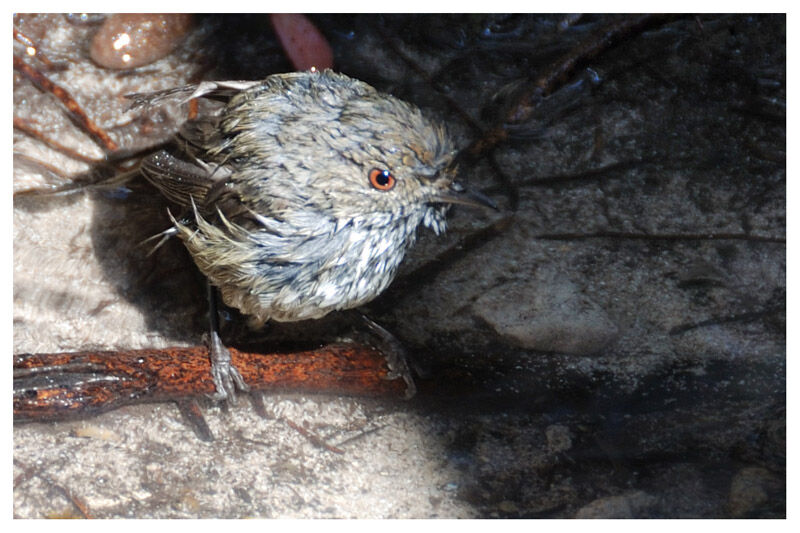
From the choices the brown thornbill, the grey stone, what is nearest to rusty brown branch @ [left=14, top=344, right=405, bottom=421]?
the brown thornbill

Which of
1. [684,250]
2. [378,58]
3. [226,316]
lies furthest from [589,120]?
[226,316]

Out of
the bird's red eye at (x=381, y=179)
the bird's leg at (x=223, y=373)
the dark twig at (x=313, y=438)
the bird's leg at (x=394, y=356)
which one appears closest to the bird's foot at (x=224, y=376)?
the bird's leg at (x=223, y=373)

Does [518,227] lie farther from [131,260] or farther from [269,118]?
[131,260]

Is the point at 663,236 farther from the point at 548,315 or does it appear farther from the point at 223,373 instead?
the point at 223,373

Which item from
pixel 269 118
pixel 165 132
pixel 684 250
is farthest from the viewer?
pixel 165 132

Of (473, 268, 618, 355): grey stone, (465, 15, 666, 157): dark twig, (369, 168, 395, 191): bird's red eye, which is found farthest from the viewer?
(465, 15, 666, 157): dark twig

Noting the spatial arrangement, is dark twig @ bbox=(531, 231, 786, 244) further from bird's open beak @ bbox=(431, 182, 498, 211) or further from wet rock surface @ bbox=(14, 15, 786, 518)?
bird's open beak @ bbox=(431, 182, 498, 211)
